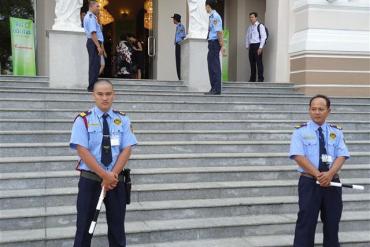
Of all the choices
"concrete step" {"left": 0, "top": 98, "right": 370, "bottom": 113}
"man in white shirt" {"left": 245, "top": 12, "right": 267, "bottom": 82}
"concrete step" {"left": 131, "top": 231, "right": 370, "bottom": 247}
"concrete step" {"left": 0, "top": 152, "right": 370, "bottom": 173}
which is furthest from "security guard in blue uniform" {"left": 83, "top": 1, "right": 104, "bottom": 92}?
"man in white shirt" {"left": 245, "top": 12, "right": 267, "bottom": 82}

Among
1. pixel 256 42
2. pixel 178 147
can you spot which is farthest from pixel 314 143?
pixel 256 42

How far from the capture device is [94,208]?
395 centimetres

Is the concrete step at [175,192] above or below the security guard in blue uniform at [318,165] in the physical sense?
below

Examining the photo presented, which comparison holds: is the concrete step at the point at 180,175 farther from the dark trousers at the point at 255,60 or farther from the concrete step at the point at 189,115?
the dark trousers at the point at 255,60

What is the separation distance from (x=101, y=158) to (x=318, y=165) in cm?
196

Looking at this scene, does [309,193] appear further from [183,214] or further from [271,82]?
[271,82]

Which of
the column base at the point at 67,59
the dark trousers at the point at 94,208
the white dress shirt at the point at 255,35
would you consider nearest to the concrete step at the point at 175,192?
the dark trousers at the point at 94,208

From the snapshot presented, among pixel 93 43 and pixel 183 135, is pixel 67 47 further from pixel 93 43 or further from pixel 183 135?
pixel 183 135

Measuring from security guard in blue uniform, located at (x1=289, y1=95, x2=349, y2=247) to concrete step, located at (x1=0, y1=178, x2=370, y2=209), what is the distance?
1830mm

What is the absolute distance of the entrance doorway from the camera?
1272cm

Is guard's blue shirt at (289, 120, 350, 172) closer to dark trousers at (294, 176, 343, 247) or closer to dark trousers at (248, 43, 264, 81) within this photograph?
dark trousers at (294, 176, 343, 247)

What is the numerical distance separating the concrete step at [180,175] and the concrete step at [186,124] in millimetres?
1227

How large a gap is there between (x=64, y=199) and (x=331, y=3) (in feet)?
26.1

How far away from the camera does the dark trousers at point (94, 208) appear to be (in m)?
3.88
